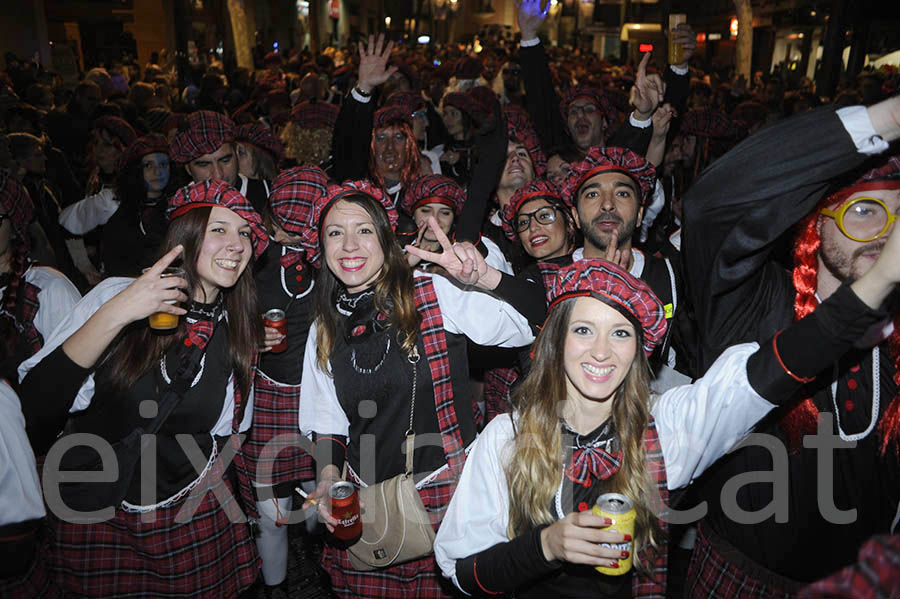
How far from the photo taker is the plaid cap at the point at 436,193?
461 cm

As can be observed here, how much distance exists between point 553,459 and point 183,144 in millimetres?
4231

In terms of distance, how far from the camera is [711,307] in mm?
2490

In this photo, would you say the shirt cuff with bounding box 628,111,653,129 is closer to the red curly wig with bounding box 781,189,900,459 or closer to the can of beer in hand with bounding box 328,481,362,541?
the red curly wig with bounding box 781,189,900,459

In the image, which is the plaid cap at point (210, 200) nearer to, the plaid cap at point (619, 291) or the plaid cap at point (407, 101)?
the plaid cap at point (619, 291)

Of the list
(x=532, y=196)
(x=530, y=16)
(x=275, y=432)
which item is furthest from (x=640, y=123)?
(x=275, y=432)

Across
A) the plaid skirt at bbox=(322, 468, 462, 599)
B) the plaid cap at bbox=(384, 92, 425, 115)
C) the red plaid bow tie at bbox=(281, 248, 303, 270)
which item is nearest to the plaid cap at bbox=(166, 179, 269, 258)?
the red plaid bow tie at bbox=(281, 248, 303, 270)

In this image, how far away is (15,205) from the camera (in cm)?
307

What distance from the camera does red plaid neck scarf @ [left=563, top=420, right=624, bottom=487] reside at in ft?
7.45

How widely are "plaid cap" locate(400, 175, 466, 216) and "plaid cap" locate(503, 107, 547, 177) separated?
37.0 inches

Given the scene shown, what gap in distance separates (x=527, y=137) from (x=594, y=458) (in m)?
4.02

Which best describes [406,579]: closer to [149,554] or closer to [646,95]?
[149,554]

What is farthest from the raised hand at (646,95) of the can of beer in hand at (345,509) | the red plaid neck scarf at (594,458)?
the can of beer in hand at (345,509)

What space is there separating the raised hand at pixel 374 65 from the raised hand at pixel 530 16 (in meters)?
1.40

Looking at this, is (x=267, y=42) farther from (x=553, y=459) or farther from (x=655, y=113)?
(x=553, y=459)
